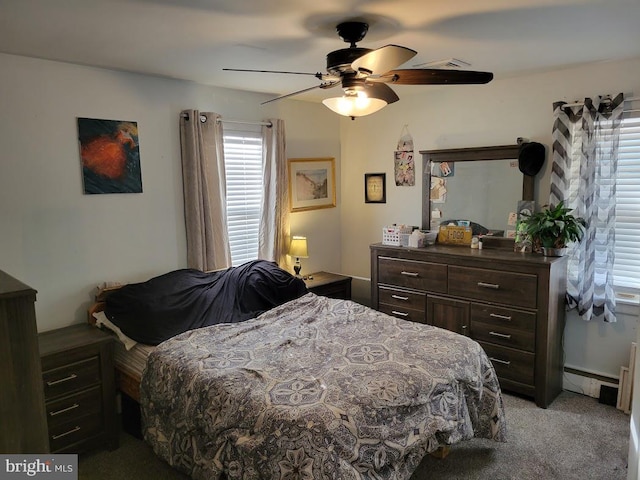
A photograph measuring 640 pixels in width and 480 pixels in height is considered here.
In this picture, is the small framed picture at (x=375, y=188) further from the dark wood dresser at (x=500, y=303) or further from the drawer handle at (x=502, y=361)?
the drawer handle at (x=502, y=361)

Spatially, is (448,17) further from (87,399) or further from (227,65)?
(87,399)

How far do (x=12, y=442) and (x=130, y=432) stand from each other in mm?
1954

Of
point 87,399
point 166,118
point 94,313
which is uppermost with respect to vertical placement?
point 166,118

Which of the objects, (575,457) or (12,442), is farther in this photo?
(575,457)

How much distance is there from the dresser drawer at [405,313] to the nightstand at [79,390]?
2305 mm

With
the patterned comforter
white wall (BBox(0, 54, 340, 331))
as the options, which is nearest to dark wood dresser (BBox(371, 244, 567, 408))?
the patterned comforter

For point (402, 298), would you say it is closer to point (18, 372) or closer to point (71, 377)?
point (71, 377)

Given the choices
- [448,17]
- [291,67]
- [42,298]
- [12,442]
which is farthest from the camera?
[291,67]

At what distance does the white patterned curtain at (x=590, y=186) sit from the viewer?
10.5 ft

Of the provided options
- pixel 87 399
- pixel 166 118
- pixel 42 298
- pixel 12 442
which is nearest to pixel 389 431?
pixel 12 442

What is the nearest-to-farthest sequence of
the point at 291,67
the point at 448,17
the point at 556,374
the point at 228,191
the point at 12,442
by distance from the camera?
the point at 12,442 < the point at 448,17 < the point at 291,67 < the point at 556,374 < the point at 228,191

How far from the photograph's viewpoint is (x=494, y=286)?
339 cm

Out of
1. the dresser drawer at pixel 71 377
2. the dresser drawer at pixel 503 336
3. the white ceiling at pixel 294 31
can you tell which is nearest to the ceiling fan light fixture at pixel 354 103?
the white ceiling at pixel 294 31

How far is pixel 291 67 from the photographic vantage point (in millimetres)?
3172
